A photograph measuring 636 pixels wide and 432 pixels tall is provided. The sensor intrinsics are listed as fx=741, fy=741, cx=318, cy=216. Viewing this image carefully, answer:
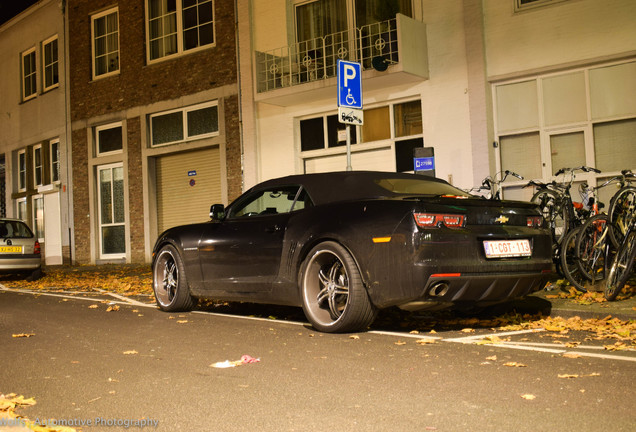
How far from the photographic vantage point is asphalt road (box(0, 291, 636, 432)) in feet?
12.0

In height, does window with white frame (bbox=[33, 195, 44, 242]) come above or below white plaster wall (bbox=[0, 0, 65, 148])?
below

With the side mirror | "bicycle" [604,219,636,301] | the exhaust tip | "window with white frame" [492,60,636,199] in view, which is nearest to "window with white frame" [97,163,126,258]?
"window with white frame" [492,60,636,199]

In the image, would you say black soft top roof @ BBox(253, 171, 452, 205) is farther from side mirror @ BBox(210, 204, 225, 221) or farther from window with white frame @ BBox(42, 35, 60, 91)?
window with white frame @ BBox(42, 35, 60, 91)

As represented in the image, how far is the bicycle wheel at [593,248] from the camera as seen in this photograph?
812 cm

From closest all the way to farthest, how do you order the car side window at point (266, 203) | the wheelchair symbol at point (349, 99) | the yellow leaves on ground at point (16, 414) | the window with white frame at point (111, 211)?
the yellow leaves on ground at point (16, 414) < the car side window at point (266, 203) < the wheelchair symbol at point (349, 99) < the window with white frame at point (111, 211)

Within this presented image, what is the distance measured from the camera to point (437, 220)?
5875 millimetres

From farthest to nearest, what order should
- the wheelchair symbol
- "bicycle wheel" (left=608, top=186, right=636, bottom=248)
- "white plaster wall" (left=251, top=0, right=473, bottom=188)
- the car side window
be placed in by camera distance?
"white plaster wall" (left=251, top=0, right=473, bottom=188)
the wheelchair symbol
"bicycle wheel" (left=608, top=186, right=636, bottom=248)
the car side window

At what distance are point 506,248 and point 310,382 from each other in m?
2.42

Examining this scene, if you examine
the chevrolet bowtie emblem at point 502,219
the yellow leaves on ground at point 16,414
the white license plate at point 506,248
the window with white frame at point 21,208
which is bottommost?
the yellow leaves on ground at point 16,414

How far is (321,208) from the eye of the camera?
264 inches

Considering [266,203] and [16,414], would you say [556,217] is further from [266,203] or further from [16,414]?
[16,414]

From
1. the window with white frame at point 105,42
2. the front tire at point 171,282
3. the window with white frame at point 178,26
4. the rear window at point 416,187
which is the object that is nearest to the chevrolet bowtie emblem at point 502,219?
the rear window at point 416,187

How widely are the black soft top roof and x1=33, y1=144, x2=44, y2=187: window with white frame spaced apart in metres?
20.9

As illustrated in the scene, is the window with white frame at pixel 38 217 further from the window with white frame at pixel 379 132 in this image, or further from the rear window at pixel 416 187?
the rear window at pixel 416 187
